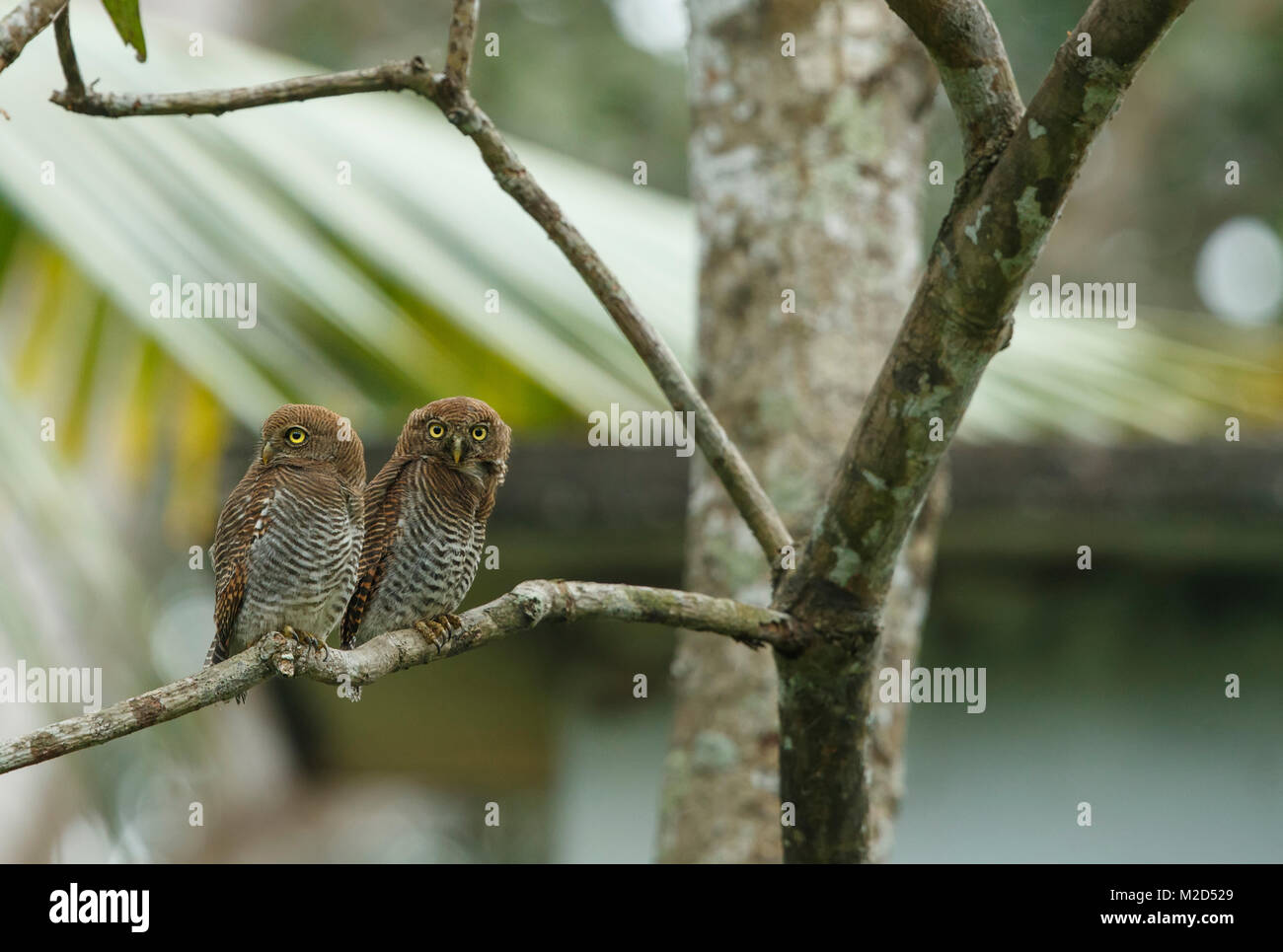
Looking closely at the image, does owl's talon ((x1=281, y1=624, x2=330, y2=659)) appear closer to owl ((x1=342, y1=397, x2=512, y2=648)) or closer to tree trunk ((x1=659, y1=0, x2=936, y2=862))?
owl ((x1=342, y1=397, x2=512, y2=648))

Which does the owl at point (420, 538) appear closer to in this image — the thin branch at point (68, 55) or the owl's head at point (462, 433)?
the owl's head at point (462, 433)

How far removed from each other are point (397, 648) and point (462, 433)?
0.81ft

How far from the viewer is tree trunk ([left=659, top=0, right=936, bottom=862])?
3.12 m

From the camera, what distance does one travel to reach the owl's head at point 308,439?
1.34 m

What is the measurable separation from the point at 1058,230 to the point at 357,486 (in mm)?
12883

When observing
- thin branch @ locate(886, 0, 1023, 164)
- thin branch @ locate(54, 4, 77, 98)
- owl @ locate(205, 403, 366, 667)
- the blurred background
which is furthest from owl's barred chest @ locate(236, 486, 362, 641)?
thin branch @ locate(886, 0, 1023, 164)

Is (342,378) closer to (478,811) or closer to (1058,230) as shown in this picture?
(478,811)

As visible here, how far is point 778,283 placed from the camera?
3215 millimetres

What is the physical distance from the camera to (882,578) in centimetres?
195

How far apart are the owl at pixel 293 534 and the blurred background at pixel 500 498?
461 mm

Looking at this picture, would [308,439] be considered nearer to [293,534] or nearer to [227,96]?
[293,534]

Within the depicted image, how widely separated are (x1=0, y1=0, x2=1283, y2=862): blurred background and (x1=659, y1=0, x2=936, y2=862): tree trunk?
39 cm

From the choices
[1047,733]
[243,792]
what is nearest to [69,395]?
[1047,733]

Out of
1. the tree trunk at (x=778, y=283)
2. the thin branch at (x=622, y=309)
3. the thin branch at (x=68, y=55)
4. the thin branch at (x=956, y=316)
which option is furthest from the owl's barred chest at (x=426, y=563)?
the tree trunk at (x=778, y=283)
